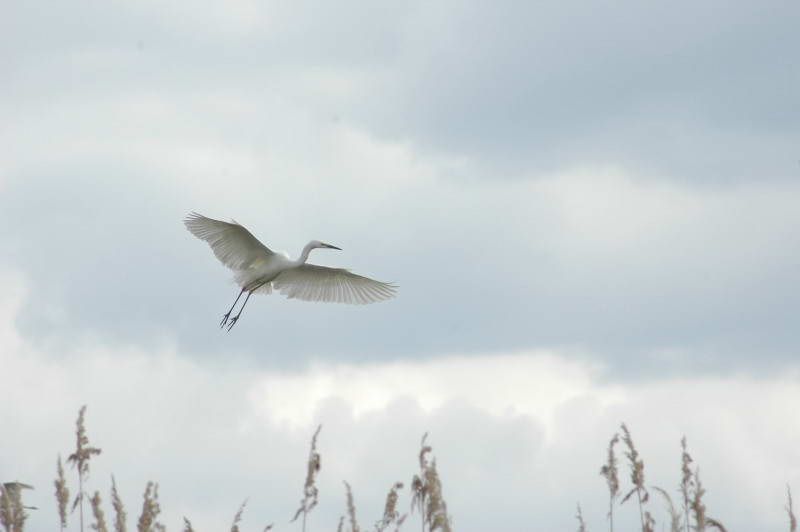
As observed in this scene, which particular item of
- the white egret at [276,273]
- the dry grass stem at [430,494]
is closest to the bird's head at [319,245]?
the white egret at [276,273]

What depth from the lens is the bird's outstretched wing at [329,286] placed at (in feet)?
84.7

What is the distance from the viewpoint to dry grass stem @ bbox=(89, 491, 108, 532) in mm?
7895

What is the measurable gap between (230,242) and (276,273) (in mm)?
1301

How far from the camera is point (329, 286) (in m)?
26.5

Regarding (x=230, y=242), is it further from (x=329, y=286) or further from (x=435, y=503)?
(x=435, y=503)

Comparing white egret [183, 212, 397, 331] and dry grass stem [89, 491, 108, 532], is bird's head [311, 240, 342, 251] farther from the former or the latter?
dry grass stem [89, 491, 108, 532]

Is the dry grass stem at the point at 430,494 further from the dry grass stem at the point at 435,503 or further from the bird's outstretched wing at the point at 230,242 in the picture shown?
the bird's outstretched wing at the point at 230,242

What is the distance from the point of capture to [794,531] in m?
7.94

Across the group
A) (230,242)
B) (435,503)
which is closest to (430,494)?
(435,503)

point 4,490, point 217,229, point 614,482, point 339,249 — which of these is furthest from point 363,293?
point 4,490

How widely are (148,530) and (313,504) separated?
140cm

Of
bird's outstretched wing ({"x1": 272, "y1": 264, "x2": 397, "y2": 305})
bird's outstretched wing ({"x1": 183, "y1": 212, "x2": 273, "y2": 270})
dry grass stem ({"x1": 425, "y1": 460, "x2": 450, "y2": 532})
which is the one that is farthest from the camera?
bird's outstretched wing ({"x1": 272, "y1": 264, "x2": 397, "y2": 305})

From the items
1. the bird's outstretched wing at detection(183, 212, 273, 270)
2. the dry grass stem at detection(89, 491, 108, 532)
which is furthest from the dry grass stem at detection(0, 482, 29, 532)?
the bird's outstretched wing at detection(183, 212, 273, 270)

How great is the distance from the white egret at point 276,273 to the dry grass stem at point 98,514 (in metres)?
15.6
